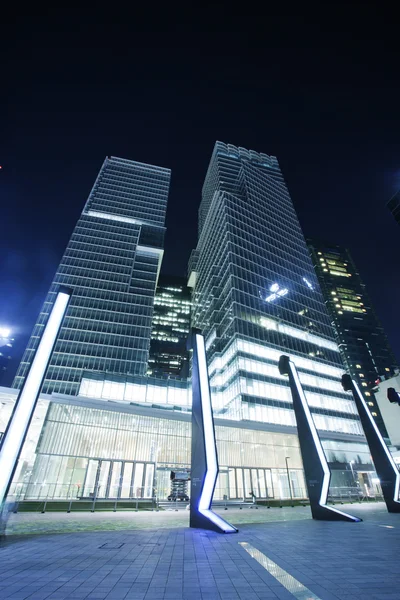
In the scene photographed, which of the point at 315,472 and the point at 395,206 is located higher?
the point at 395,206

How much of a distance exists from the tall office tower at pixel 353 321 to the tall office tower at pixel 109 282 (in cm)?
8299

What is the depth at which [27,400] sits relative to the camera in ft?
32.2

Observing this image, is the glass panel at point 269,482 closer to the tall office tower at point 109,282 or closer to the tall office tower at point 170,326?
the tall office tower at point 109,282

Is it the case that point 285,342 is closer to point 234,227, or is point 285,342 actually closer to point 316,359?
point 316,359

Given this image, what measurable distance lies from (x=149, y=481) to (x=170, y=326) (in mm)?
102520

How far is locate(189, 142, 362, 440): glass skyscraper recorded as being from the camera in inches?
2142

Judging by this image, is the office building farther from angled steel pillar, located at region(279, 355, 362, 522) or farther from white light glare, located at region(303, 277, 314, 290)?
angled steel pillar, located at region(279, 355, 362, 522)

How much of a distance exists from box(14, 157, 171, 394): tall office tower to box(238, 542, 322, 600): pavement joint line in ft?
219

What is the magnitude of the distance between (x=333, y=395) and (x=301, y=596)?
66442 millimetres

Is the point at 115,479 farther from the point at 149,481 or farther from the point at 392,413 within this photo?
the point at 392,413

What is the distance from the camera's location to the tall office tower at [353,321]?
360 feet

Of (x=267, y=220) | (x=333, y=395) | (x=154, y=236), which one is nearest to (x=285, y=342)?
(x=333, y=395)

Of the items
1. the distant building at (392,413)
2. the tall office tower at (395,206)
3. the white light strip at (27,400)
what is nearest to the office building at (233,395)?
the distant building at (392,413)

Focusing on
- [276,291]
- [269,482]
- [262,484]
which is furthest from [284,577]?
[276,291]
